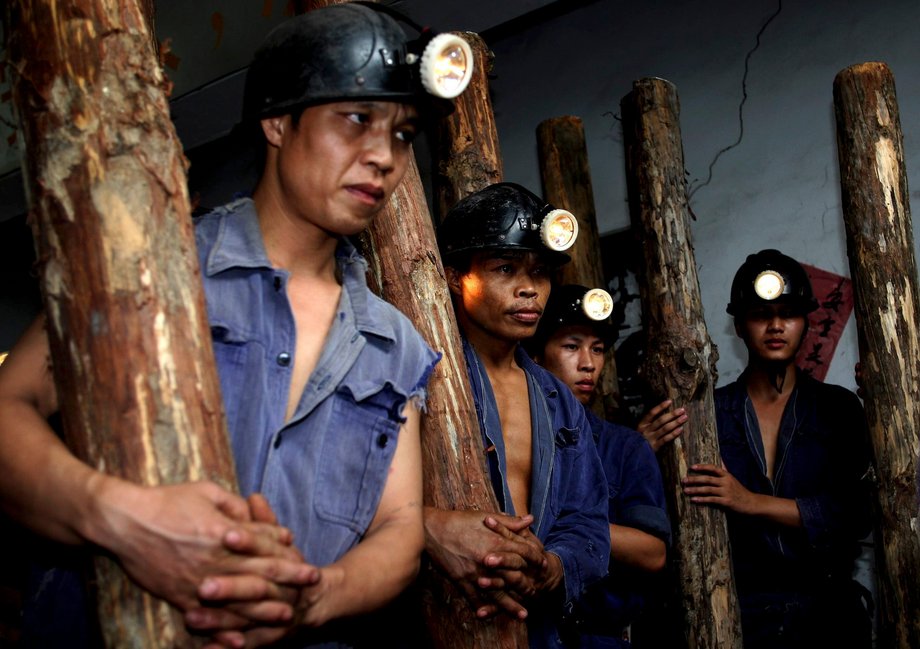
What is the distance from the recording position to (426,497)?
272cm

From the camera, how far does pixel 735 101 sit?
19.8 feet

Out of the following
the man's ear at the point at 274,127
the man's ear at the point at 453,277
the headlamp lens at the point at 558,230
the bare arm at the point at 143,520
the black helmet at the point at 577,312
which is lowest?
the bare arm at the point at 143,520

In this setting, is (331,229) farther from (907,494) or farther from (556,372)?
(907,494)

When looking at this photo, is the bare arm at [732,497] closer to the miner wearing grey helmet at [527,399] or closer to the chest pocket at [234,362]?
the miner wearing grey helmet at [527,399]

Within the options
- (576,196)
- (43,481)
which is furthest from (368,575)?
(576,196)

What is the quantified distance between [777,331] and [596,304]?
1.10m

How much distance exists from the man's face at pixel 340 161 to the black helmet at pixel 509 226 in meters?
1.50

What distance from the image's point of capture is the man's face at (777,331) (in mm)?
4969

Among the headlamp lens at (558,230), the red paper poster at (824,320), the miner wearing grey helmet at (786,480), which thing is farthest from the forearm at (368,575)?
the red paper poster at (824,320)

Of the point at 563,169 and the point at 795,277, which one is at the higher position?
the point at 563,169

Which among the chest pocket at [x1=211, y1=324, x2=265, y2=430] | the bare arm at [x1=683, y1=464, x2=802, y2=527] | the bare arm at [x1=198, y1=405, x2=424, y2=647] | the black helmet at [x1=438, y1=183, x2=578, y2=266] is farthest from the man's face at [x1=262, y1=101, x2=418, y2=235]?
the bare arm at [x1=683, y1=464, x2=802, y2=527]

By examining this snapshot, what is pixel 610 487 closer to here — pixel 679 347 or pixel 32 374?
pixel 679 347

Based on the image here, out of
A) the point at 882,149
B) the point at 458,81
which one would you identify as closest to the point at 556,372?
the point at 882,149

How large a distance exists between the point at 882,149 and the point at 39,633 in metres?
4.06
